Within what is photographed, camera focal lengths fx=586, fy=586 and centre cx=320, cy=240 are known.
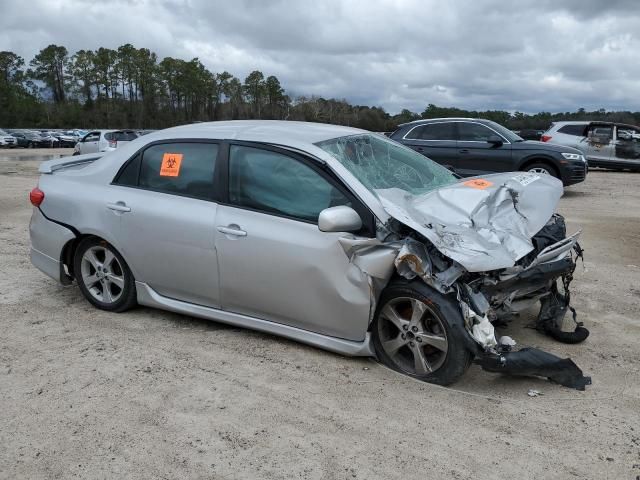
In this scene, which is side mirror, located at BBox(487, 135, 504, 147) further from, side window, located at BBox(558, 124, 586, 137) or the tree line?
the tree line

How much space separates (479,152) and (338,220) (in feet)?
31.1

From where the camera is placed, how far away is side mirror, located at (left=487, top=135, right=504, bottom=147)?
39.8ft

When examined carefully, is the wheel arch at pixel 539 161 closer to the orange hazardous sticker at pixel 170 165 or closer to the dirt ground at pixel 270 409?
the dirt ground at pixel 270 409

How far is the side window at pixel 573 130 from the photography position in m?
17.1

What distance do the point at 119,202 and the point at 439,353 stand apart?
265cm

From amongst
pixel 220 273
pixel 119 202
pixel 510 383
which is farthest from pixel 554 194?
pixel 119 202

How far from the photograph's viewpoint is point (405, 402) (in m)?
3.38

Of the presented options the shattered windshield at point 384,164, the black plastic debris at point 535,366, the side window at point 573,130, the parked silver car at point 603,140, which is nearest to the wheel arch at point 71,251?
the shattered windshield at point 384,164

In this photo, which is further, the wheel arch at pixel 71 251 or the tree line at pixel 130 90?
the tree line at pixel 130 90

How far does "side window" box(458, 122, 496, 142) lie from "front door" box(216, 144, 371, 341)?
359 inches

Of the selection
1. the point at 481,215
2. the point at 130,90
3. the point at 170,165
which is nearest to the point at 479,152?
the point at 481,215

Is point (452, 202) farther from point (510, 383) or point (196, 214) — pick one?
point (196, 214)

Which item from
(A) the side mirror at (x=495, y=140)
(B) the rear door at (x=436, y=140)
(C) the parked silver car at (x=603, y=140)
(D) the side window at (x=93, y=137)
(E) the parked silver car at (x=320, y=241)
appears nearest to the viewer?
(E) the parked silver car at (x=320, y=241)

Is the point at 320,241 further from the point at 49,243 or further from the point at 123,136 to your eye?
the point at 123,136
